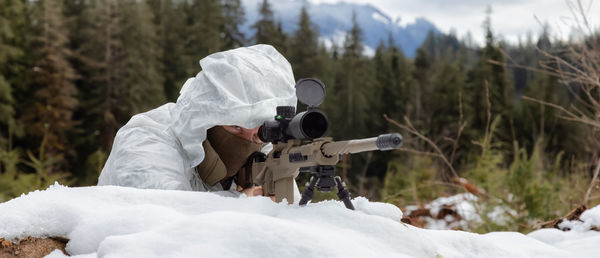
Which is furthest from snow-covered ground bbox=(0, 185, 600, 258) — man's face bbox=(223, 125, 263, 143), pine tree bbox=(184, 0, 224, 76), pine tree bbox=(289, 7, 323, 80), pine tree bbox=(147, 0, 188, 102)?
pine tree bbox=(289, 7, 323, 80)

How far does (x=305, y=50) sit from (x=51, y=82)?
1891 centimetres

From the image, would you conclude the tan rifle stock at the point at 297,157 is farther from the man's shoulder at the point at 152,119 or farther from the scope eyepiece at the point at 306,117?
the man's shoulder at the point at 152,119

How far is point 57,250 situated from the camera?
1.56 m

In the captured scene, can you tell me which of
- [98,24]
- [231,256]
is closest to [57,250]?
[231,256]

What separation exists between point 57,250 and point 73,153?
29.6 metres

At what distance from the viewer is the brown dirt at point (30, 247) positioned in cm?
150

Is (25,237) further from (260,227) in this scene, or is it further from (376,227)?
(376,227)

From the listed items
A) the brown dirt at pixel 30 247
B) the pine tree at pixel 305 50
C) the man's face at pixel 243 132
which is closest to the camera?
the brown dirt at pixel 30 247

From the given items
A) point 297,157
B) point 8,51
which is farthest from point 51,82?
point 297,157

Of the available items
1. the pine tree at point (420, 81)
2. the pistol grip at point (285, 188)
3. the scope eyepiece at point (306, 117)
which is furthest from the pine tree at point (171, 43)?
the scope eyepiece at point (306, 117)

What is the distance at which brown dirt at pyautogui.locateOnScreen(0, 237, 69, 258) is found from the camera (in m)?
1.50

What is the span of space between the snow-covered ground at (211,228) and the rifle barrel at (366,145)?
18cm

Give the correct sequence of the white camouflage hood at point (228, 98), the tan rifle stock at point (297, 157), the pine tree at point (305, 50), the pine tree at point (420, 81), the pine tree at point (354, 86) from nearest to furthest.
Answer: the tan rifle stock at point (297, 157)
the white camouflage hood at point (228, 98)
the pine tree at point (305, 50)
the pine tree at point (354, 86)
the pine tree at point (420, 81)

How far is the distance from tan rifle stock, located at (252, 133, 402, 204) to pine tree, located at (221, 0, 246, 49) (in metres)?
39.6
